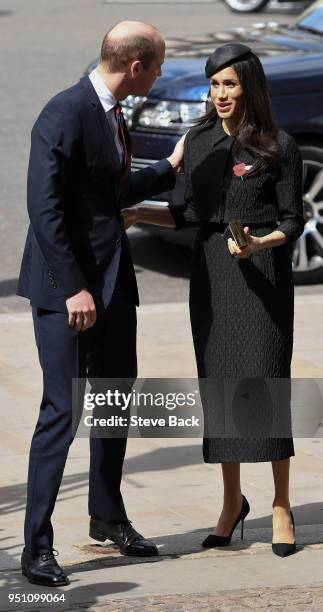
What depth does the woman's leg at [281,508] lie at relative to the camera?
18.9 feet

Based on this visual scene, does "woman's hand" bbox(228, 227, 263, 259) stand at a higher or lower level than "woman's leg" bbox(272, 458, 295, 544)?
higher

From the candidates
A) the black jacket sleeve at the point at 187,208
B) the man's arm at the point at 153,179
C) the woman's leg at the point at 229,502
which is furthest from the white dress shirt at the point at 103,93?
the woman's leg at the point at 229,502

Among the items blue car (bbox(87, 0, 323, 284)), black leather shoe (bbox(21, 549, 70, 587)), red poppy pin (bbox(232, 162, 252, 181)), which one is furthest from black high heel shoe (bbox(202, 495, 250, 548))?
blue car (bbox(87, 0, 323, 284))

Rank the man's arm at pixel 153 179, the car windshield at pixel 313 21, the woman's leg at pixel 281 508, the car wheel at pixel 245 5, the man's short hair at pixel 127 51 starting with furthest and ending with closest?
the car wheel at pixel 245 5 < the car windshield at pixel 313 21 < the woman's leg at pixel 281 508 < the man's arm at pixel 153 179 < the man's short hair at pixel 127 51

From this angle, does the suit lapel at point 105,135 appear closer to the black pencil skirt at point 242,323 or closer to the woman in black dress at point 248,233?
the woman in black dress at point 248,233

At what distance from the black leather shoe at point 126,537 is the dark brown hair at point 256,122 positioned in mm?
1380

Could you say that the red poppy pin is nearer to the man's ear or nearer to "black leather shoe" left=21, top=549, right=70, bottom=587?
the man's ear

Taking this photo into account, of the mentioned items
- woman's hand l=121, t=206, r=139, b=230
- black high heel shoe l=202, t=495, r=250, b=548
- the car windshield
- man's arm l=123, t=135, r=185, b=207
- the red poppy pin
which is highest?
the red poppy pin

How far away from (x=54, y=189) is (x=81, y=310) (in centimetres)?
41

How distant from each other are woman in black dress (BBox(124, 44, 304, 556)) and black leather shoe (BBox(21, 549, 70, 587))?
75cm

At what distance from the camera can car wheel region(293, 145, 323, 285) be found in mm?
10453

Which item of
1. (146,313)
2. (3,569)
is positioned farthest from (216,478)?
(146,313)

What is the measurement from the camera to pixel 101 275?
537 centimetres

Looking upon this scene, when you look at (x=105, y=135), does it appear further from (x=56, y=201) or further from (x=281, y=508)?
(x=281, y=508)
